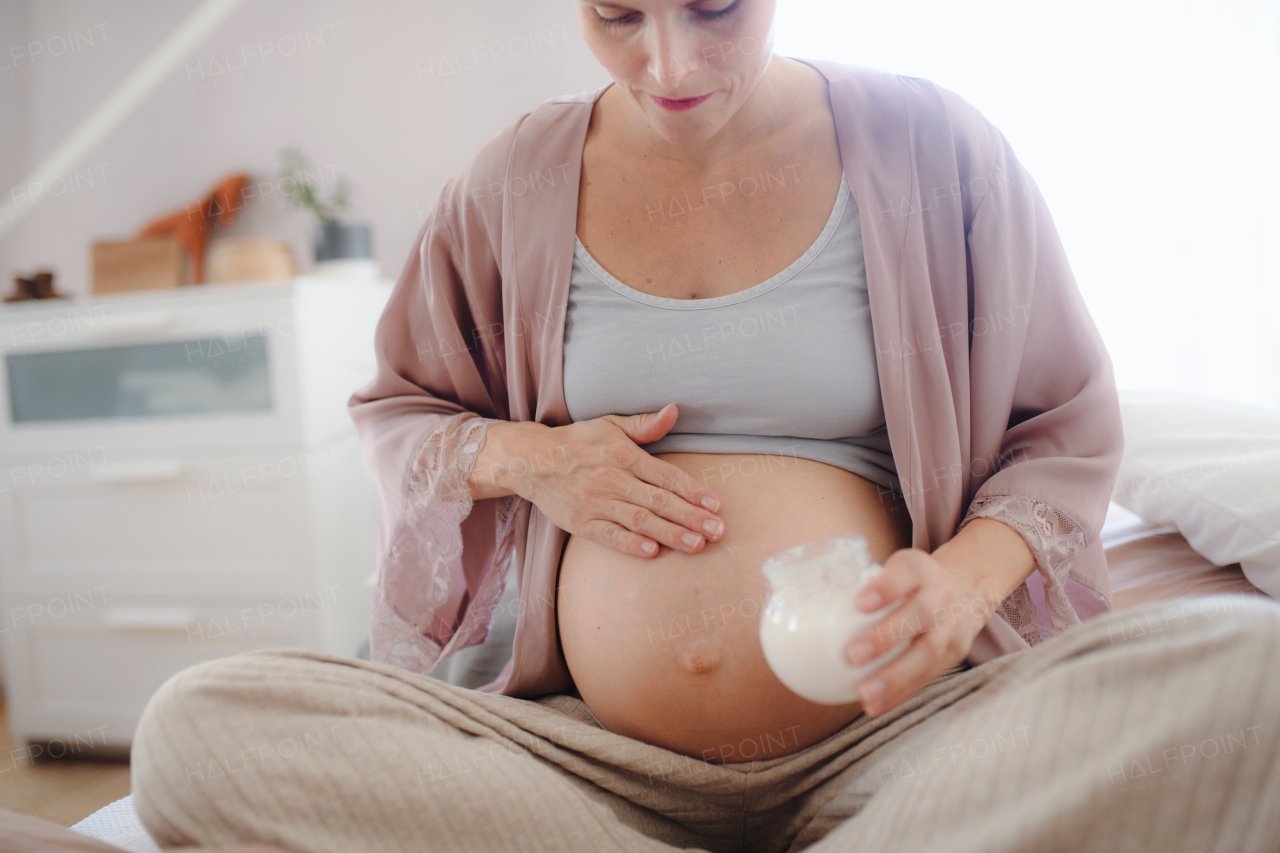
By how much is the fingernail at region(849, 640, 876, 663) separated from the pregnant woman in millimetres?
30

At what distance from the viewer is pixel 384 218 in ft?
7.04

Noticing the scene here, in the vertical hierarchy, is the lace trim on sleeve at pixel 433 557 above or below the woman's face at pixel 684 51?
below

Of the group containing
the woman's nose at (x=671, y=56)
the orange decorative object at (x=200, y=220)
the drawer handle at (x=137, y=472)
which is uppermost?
the orange decorative object at (x=200, y=220)

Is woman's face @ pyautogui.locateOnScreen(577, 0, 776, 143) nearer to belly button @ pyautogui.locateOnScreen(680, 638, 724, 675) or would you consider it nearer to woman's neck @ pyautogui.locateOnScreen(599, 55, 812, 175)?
woman's neck @ pyautogui.locateOnScreen(599, 55, 812, 175)

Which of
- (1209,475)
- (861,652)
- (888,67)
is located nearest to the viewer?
(861,652)

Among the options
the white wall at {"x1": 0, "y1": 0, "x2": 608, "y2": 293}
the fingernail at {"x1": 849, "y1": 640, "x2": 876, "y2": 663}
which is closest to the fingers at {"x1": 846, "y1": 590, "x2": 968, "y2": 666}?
the fingernail at {"x1": 849, "y1": 640, "x2": 876, "y2": 663}

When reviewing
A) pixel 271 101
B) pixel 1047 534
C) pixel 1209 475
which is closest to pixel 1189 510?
pixel 1209 475

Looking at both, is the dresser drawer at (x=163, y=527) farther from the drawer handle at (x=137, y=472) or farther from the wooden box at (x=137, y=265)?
the wooden box at (x=137, y=265)

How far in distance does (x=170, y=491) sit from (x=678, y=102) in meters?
1.58

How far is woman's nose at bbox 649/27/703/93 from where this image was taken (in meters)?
0.68

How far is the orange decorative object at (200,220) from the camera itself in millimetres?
2186

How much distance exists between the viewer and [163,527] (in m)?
1.83

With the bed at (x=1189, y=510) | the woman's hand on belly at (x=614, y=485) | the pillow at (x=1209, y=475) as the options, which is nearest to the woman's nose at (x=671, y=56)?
the woman's hand on belly at (x=614, y=485)

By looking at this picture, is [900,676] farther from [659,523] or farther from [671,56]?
[671,56]
